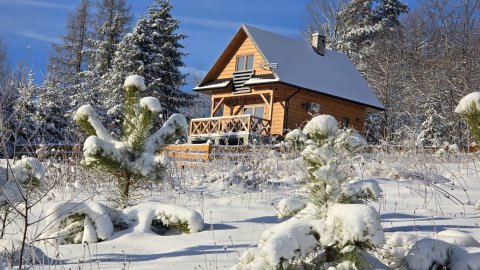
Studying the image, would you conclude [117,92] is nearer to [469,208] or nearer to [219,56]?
[219,56]

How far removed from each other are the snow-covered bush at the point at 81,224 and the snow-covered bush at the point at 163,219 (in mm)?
260

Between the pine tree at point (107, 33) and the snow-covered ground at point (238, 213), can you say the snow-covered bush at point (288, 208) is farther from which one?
the pine tree at point (107, 33)

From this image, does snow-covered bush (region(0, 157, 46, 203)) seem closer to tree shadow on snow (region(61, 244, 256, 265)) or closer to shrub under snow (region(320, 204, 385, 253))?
tree shadow on snow (region(61, 244, 256, 265))

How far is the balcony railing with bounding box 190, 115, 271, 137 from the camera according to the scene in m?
22.7

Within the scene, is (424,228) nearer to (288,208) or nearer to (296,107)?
(288,208)

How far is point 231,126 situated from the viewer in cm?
2384

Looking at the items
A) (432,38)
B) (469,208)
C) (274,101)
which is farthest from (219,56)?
(469,208)

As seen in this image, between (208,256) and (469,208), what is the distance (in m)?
3.45

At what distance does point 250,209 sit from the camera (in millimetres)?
6395

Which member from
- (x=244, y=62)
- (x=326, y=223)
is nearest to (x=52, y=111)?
(x=244, y=62)

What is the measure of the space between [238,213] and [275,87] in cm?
1863

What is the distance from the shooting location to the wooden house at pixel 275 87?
24.1 m

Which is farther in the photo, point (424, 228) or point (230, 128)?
point (230, 128)

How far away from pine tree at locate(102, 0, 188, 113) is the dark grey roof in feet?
22.2
